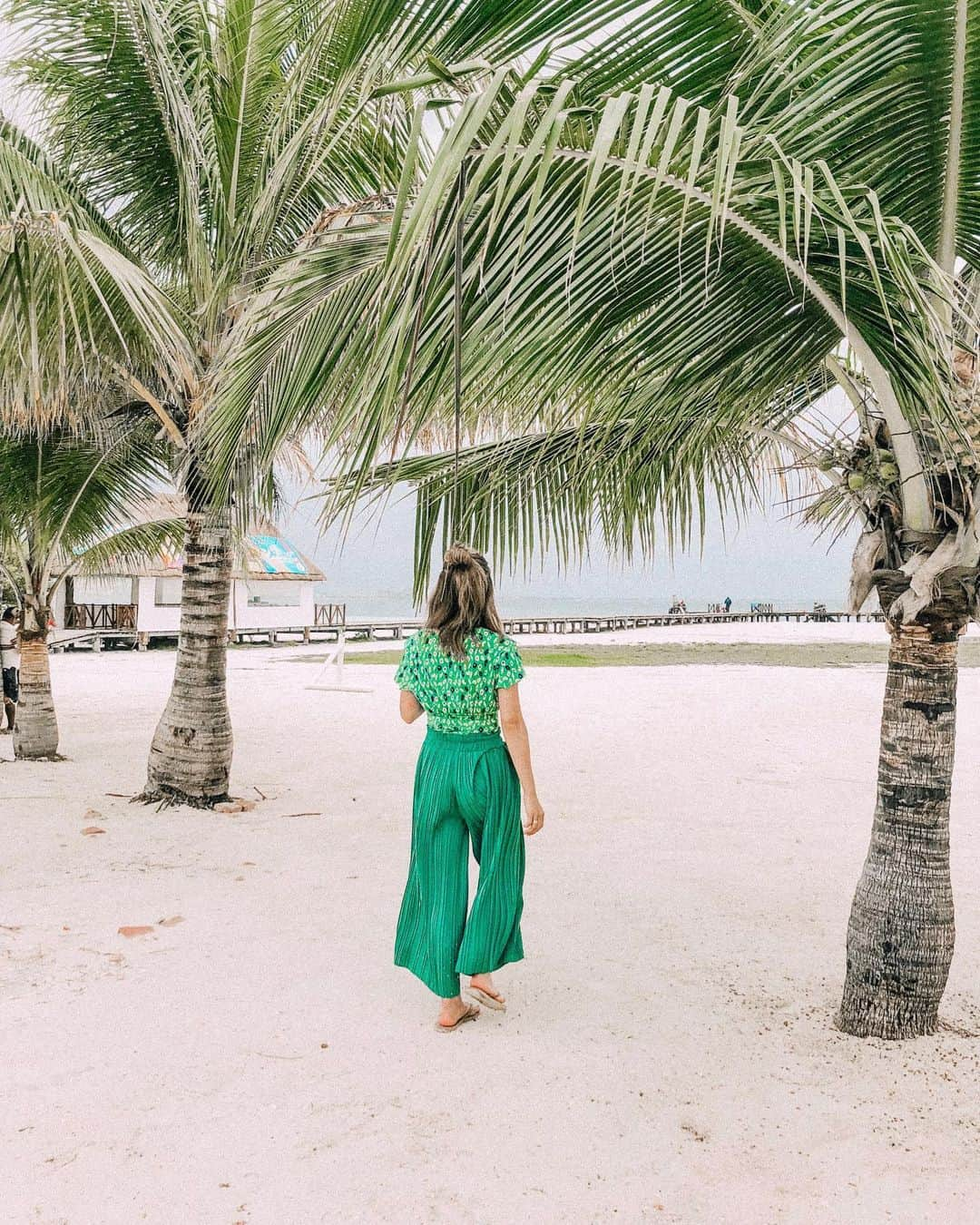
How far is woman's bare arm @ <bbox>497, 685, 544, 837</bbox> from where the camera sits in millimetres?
2988

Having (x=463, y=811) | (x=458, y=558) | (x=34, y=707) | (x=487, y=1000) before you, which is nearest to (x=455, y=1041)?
(x=487, y=1000)

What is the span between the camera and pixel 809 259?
8.16ft

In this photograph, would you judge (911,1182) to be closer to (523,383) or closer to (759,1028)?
(759,1028)

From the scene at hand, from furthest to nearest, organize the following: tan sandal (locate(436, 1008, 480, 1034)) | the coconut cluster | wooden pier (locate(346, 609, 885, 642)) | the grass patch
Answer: wooden pier (locate(346, 609, 885, 642)) < the grass patch < tan sandal (locate(436, 1008, 480, 1034)) < the coconut cluster

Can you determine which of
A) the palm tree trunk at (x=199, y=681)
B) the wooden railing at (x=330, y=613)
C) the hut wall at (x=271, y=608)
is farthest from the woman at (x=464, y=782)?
the wooden railing at (x=330, y=613)

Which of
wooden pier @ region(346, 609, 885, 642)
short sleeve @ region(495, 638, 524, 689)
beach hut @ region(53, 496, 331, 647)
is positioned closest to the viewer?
short sleeve @ region(495, 638, 524, 689)

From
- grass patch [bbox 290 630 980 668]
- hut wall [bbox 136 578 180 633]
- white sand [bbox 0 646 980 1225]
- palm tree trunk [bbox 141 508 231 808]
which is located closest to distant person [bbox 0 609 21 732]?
white sand [bbox 0 646 980 1225]

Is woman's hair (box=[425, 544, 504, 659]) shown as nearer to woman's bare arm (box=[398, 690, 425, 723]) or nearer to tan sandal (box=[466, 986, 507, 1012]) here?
Result: woman's bare arm (box=[398, 690, 425, 723])

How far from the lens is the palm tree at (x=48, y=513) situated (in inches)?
293

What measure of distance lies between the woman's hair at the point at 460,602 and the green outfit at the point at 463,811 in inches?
1.6

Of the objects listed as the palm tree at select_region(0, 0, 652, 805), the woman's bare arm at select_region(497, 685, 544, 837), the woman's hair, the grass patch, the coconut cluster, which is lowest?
the grass patch

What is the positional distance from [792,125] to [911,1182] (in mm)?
2786

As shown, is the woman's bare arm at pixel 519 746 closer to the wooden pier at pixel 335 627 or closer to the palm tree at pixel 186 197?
the palm tree at pixel 186 197

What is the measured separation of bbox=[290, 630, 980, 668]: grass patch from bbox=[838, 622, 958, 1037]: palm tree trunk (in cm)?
1756
